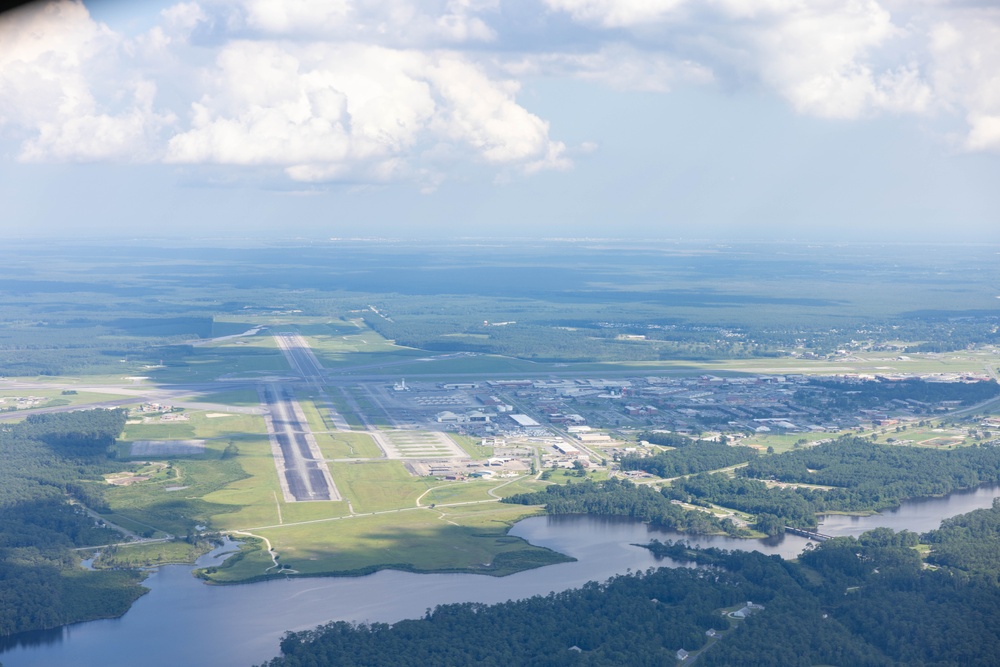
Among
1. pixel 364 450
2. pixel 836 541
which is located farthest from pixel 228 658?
pixel 364 450

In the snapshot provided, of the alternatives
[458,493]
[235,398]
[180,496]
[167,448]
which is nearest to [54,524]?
[180,496]

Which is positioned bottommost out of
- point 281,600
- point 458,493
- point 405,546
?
point 281,600

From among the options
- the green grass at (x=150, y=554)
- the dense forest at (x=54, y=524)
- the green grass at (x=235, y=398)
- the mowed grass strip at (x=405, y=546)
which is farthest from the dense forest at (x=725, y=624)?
the green grass at (x=235, y=398)

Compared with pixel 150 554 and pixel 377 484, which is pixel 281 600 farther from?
pixel 377 484

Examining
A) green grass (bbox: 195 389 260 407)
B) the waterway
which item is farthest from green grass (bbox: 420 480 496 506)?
green grass (bbox: 195 389 260 407)

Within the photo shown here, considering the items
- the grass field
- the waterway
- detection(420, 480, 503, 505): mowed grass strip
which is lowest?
the waterway

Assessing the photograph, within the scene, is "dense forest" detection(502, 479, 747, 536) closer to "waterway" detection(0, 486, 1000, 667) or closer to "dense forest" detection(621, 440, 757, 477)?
"waterway" detection(0, 486, 1000, 667)

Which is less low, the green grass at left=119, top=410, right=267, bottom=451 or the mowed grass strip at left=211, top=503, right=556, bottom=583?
the green grass at left=119, top=410, right=267, bottom=451
